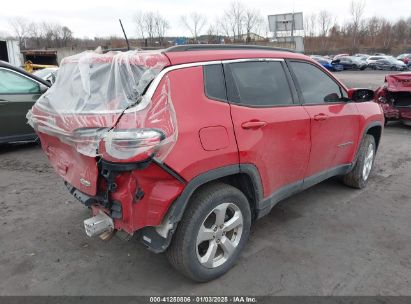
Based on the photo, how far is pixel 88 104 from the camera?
265 centimetres

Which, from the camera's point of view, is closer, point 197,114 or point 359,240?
point 197,114

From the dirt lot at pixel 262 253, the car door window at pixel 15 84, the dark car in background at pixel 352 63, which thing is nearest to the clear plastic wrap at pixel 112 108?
the dirt lot at pixel 262 253

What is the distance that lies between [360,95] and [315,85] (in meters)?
0.77

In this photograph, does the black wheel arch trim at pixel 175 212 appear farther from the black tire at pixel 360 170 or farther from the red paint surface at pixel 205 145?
the black tire at pixel 360 170

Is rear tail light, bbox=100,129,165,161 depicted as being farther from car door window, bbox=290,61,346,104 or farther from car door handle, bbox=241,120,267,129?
car door window, bbox=290,61,346,104

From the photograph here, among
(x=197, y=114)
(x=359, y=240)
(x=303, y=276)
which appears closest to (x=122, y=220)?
(x=197, y=114)

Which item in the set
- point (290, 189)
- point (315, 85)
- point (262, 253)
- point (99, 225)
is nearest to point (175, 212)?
point (99, 225)

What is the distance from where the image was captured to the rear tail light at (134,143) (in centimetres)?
226

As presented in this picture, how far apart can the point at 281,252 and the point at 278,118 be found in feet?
3.91

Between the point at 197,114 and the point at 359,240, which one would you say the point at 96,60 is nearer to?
the point at 197,114

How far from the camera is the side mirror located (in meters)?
4.18

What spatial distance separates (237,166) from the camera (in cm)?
279

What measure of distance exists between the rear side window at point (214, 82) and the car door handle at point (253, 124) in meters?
0.26

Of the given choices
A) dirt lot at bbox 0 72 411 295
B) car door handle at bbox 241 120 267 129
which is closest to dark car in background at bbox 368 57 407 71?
dirt lot at bbox 0 72 411 295
